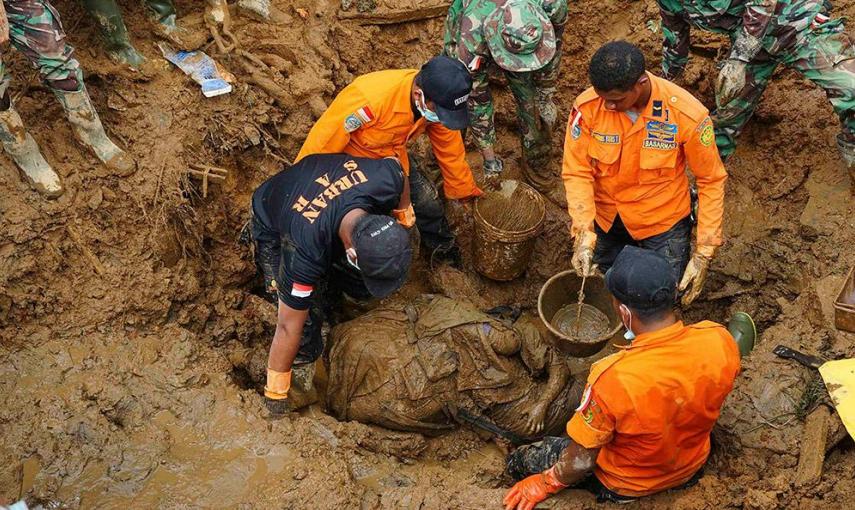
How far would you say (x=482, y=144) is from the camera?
4891 millimetres

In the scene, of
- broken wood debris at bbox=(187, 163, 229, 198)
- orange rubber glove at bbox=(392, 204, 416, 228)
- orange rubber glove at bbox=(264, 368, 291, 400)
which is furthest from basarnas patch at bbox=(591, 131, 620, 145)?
broken wood debris at bbox=(187, 163, 229, 198)

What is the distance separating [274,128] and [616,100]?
2.51 m

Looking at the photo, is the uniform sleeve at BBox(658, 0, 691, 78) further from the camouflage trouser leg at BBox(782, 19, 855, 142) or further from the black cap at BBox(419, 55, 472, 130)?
the black cap at BBox(419, 55, 472, 130)

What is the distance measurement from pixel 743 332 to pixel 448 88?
2.22 metres

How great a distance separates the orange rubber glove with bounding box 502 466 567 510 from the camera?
3227mm

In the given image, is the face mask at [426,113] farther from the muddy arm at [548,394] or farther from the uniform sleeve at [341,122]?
the muddy arm at [548,394]

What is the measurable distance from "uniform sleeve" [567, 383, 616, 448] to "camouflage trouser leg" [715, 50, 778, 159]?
98.2 inches

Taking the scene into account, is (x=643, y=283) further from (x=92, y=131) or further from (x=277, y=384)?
(x=92, y=131)

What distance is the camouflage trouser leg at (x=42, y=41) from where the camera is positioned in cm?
362

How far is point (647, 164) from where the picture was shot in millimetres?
3705

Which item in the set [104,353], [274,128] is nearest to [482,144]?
[274,128]

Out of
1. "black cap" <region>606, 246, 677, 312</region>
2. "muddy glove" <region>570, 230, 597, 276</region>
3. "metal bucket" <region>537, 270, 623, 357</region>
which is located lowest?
"metal bucket" <region>537, 270, 623, 357</region>

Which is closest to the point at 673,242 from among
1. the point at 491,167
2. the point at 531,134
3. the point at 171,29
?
the point at 491,167

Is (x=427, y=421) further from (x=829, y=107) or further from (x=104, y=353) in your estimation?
(x=829, y=107)
